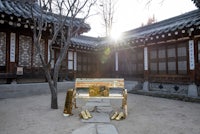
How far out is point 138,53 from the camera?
1201 centimetres

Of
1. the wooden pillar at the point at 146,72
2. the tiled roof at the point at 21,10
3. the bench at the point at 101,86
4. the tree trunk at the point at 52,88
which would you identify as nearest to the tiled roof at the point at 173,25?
the wooden pillar at the point at 146,72

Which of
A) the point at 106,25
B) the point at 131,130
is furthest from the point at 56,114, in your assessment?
the point at 106,25

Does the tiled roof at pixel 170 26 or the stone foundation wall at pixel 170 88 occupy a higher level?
the tiled roof at pixel 170 26

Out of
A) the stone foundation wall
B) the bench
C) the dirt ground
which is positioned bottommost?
the dirt ground

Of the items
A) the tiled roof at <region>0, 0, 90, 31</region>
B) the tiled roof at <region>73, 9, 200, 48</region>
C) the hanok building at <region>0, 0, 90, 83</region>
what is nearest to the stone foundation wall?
the tiled roof at <region>73, 9, 200, 48</region>

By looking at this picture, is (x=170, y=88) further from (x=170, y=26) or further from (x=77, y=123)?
(x=77, y=123)

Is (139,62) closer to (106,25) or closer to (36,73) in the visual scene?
(36,73)

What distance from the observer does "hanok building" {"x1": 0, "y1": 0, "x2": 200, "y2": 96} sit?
8.61m

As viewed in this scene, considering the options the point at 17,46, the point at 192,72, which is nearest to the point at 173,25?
the point at 192,72

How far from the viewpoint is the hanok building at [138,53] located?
8.61 metres

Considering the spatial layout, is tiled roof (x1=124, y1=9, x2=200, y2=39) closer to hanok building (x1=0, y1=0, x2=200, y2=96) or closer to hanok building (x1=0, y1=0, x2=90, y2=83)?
hanok building (x1=0, y1=0, x2=200, y2=96)

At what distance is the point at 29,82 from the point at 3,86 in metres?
1.59

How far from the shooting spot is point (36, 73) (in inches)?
381

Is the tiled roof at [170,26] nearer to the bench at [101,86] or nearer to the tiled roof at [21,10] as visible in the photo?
the tiled roof at [21,10]
